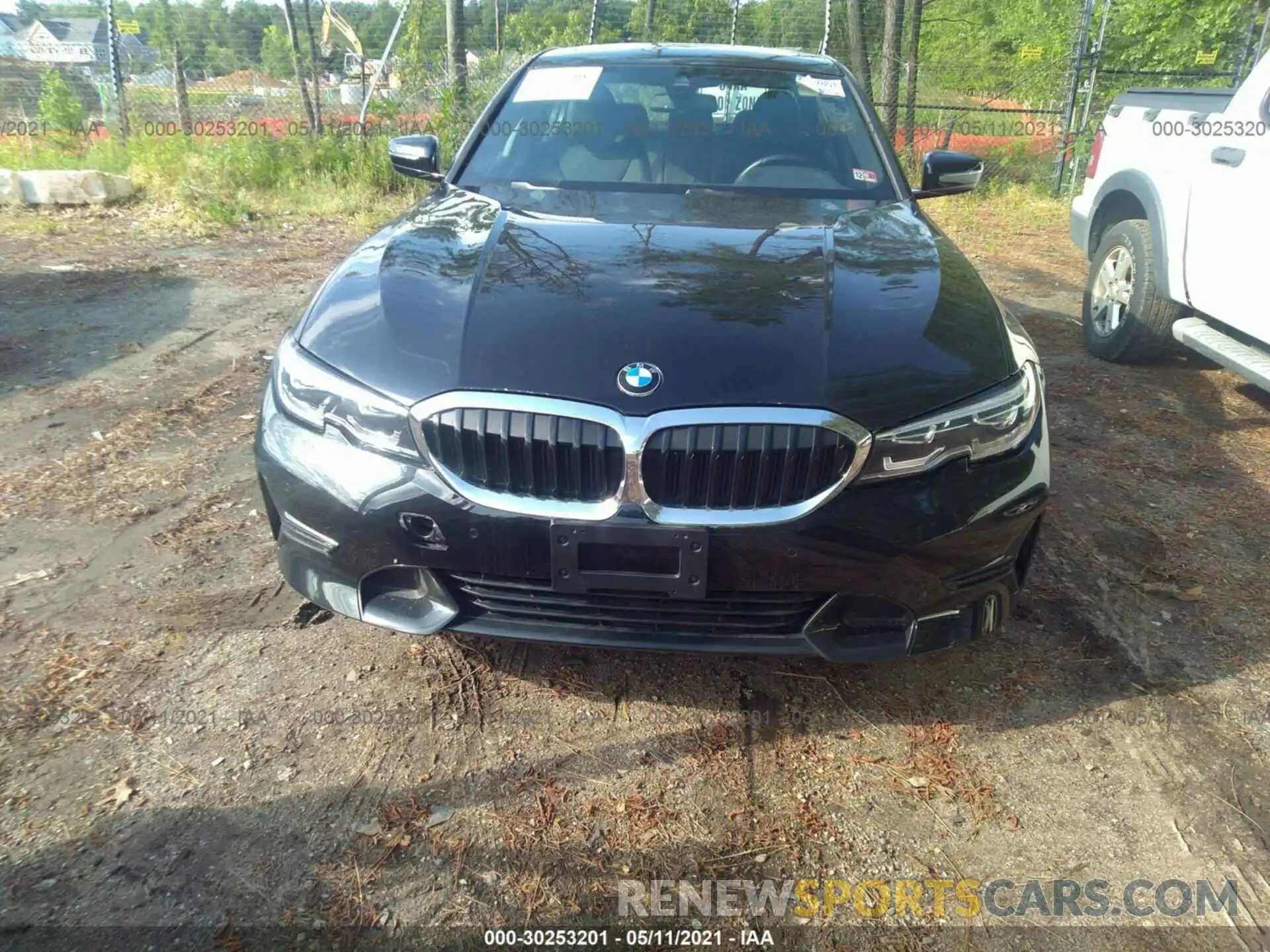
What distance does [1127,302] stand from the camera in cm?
543

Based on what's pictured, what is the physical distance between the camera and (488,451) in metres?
2.14

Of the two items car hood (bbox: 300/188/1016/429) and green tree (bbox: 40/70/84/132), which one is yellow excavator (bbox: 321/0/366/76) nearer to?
green tree (bbox: 40/70/84/132)

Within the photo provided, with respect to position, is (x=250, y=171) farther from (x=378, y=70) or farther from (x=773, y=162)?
(x=773, y=162)

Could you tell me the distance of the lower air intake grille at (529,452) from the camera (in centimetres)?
210

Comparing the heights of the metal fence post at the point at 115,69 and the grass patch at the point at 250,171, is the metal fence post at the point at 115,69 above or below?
above

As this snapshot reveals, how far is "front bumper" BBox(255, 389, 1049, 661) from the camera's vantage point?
7.01ft

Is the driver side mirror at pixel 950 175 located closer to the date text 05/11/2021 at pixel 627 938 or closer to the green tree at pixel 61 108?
the date text 05/11/2021 at pixel 627 938

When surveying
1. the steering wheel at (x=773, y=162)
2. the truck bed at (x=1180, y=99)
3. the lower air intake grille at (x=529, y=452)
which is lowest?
the lower air intake grille at (x=529, y=452)

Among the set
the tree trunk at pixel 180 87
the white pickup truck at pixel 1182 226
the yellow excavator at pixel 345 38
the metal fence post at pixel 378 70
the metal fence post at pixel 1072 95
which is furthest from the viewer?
the metal fence post at pixel 1072 95

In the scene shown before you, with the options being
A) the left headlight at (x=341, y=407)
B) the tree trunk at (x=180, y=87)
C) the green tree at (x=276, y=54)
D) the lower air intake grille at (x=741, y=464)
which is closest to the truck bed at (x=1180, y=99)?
the lower air intake grille at (x=741, y=464)

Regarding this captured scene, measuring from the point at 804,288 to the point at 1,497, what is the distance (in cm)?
311

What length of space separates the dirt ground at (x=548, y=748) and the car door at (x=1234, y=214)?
107cm

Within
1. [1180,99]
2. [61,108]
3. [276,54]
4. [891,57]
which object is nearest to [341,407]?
[1180,99]

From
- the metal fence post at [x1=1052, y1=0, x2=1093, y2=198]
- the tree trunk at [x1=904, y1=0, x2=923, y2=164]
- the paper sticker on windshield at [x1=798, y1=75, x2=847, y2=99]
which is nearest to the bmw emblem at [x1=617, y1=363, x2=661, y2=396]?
the paper sticker on windshield at [x1=798, y1=75, x2=847, y2=99]
